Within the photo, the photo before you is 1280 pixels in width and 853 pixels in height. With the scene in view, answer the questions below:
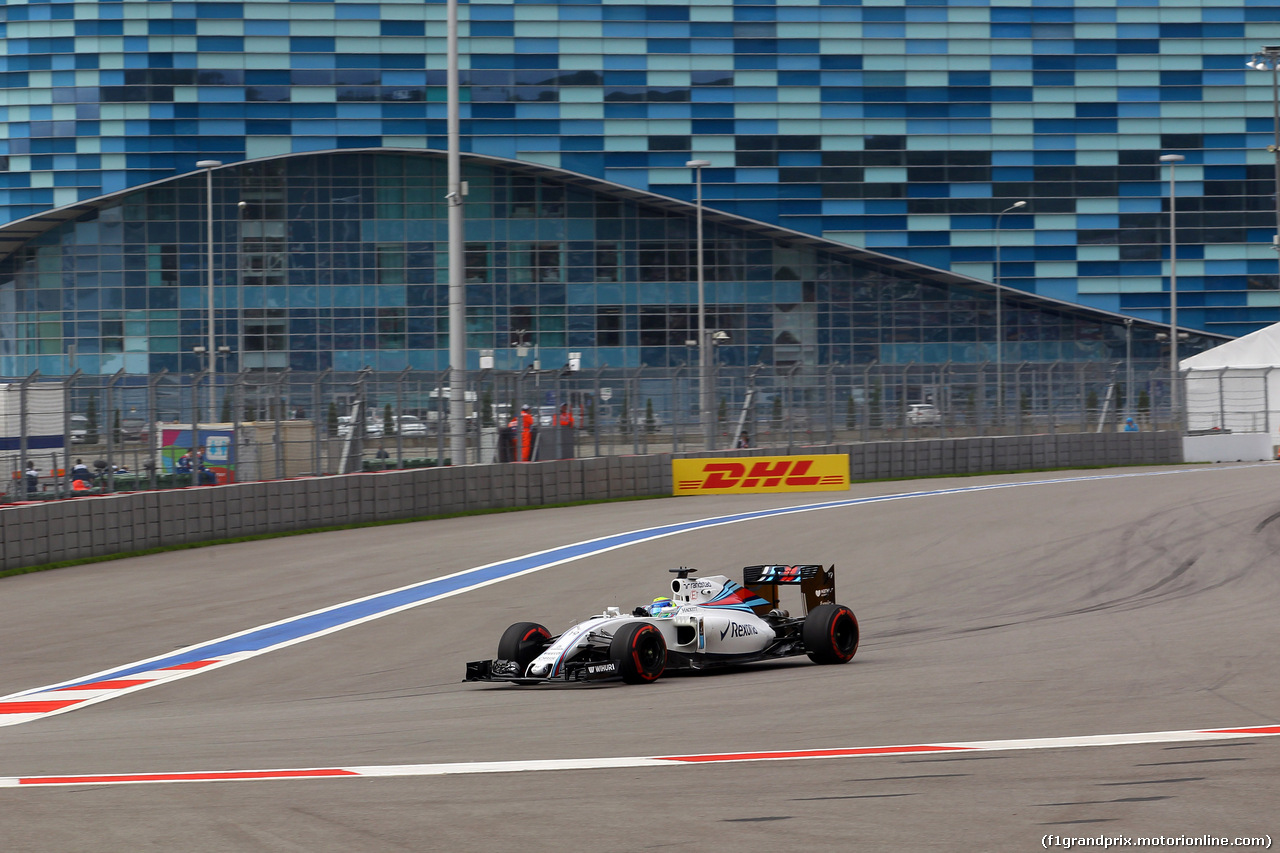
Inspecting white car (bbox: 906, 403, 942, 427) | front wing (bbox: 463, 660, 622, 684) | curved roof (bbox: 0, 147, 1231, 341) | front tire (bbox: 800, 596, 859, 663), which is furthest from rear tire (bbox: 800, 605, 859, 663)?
curved roof (bbox: 0, 147, 1231, 341)

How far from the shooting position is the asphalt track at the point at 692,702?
14.9 feet

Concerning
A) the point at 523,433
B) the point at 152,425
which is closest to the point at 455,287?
the point at 523,433

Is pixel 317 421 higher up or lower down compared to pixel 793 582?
higher up

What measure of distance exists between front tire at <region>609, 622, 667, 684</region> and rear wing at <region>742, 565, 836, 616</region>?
1.39 metres

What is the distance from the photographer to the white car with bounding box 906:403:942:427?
27.6m

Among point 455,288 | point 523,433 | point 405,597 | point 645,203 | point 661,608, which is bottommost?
point 405,597

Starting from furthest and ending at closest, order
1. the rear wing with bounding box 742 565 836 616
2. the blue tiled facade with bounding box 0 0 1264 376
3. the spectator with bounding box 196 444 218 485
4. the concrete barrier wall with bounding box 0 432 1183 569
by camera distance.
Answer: the blue tiled facade with bounding box 0 0 1264 376
the spectator with bounding box 196 444 218 485
the concrete barrier wall with bounding box 0 432 1183 569
the rear wing with bounding box 742 565 836 616

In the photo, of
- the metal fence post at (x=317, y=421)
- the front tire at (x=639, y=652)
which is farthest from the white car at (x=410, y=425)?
the front tire at (x=639, y=652)

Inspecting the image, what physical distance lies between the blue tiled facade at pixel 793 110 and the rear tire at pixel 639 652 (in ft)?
176

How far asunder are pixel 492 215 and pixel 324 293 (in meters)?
8.56

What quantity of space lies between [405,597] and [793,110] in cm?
5260

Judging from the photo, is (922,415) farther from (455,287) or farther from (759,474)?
(455,287)

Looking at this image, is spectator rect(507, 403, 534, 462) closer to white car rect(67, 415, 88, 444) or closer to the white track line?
white car rect(67, 415, 88, 444)

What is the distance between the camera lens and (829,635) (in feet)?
30.6
